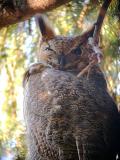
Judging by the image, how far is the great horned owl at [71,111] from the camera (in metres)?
1.79

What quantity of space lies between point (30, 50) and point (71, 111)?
1.55 m

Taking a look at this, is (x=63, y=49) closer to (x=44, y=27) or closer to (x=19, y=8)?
(x=44, y=27)

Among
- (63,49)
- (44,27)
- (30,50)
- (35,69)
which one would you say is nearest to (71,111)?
(35,69)

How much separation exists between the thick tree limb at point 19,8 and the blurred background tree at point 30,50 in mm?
245

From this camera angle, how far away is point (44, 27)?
8.04 ft

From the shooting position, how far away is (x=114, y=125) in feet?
6.18

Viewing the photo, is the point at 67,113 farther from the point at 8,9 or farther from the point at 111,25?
the point at 8,9

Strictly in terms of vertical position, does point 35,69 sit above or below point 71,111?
above

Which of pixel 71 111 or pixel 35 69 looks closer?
pixel 71 111

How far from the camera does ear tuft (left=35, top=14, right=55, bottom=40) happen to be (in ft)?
7.89

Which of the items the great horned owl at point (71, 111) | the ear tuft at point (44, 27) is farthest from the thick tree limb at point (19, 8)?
the great horned owl at point (71, 111)

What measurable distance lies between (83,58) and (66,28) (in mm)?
1226

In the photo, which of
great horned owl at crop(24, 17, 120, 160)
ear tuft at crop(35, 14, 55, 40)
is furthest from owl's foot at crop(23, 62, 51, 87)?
ear tuft at crop(35, 14, 55, 40)

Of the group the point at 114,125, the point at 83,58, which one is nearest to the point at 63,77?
the point at 83,58
